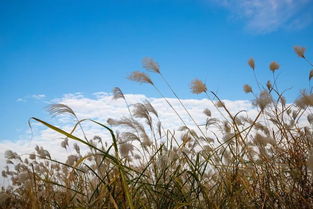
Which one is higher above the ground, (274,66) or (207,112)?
(274,66)

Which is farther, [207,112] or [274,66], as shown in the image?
[274,66]

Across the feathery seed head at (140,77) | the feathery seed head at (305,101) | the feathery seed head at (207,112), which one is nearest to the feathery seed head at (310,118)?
the feathery seed head at (305,101)

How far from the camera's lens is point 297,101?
2.76m

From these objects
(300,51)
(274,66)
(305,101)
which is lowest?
(305,101)

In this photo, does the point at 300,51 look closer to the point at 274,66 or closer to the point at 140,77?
the point at 274,66

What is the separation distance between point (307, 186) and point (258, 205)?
0.37 metres

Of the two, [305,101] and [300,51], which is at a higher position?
[300,51]

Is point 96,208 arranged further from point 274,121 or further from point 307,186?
point 274,121

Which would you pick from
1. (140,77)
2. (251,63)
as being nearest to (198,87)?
(140,77)

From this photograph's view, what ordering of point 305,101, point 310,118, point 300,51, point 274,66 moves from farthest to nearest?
1. point 300,51
2. point 274,66
3. point 310,118
4. point 305,101

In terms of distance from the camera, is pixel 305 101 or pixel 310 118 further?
pixel 310 118

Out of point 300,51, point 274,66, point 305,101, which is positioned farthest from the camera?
point 300,51

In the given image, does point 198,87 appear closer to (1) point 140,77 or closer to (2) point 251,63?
(1) point 140,77

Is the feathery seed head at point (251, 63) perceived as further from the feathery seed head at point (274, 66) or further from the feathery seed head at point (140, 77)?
the feathery seed head at point (140, 77)
